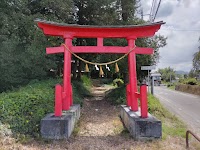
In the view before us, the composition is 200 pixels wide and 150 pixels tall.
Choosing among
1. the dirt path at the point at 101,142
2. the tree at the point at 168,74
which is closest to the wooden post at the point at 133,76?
the dirt path at the point at 101,142

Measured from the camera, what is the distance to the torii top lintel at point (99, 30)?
6.84 meters

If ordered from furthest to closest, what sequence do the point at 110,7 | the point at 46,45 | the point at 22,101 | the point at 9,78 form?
1. the point at 110,7
2. the point at 46,45
3. the point at 9,78
4. the point at 22,101

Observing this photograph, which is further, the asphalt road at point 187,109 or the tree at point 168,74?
the tree at point 168,74

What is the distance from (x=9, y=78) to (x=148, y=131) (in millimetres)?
6753

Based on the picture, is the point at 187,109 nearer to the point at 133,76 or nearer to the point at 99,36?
→ the point at 133,76

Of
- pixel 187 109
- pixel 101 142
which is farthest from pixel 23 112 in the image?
pixel 187 109

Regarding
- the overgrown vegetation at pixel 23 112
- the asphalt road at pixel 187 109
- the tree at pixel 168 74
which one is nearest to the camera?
the overgrown vegetation at pixel 23 112

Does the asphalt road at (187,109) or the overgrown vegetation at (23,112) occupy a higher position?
the overgrown vegetation at (23,112)

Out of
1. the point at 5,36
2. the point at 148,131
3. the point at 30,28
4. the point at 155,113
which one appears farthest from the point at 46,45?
the point at 148,131

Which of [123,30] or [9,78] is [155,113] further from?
[9,78]

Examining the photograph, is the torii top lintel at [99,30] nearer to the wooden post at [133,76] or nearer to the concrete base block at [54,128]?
the wooden post at [133,76]

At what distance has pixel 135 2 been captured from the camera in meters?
13.3

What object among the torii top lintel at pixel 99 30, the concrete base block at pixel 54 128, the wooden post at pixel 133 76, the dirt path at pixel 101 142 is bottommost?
the dirt path at pixel 101 142

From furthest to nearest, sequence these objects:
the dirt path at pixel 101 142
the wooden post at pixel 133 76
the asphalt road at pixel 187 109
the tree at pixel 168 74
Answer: the tree at pixel 168 74 < the asphalt road at pixel 187 109 < the wooden post at pixel 133 76 < the dirt path at pixel 101 142
